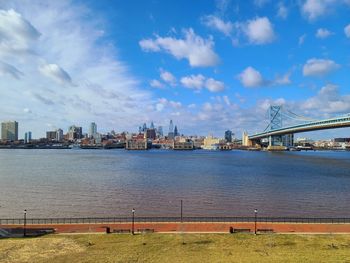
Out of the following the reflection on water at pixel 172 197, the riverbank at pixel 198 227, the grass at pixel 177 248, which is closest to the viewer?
the grass at pixel 177 248

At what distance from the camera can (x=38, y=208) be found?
38875 millimetres

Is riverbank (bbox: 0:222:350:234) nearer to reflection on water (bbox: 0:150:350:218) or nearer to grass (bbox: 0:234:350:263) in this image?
grass (bbox: 0:234:350:263)

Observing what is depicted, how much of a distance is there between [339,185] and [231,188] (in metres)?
16.7

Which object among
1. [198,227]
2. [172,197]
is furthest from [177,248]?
[172,197]

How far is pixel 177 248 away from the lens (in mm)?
22000

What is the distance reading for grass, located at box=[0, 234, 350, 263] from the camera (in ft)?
66.2

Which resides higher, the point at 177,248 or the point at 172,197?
the point at 177,248

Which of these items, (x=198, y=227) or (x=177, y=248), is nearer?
(x=177, y=248)

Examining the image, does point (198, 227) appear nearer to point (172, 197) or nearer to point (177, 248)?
point (177, 248)

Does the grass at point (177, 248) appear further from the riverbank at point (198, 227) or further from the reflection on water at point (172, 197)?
the reflection on water at point (172, 197)

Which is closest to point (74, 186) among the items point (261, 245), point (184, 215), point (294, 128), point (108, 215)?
point (108, 215)

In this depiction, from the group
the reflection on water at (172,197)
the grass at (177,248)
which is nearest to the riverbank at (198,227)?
the grass at (177,248)

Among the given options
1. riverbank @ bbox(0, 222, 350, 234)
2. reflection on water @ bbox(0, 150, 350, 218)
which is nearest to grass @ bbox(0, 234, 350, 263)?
riverbank @ bbox(0, 222, 350, 234)

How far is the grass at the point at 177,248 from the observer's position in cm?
2017
